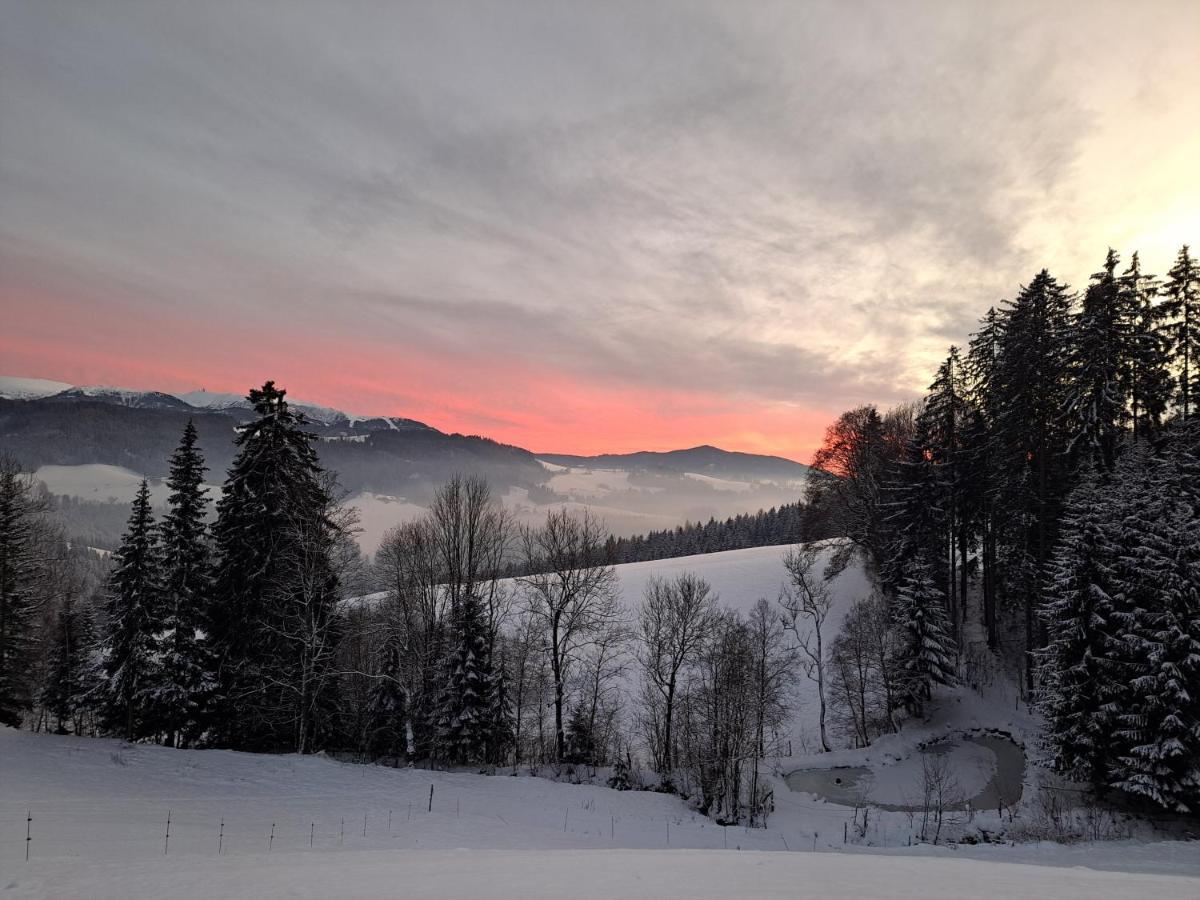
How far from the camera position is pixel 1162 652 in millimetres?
20172

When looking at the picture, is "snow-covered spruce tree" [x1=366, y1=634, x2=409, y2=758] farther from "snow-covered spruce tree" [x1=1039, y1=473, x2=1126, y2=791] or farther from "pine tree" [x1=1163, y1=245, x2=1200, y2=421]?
"pine tree" [x1=1163, y1=245, x2=1200, y2=421]

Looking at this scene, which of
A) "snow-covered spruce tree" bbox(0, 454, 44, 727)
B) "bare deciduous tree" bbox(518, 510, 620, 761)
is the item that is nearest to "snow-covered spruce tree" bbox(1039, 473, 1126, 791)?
"bare deciduous tree" bbox(518, 510, 620, 761)

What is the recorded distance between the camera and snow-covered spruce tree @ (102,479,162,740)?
27.5m

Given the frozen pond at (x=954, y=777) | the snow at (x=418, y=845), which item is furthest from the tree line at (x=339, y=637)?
the frozen pond at (x=954, y=777)

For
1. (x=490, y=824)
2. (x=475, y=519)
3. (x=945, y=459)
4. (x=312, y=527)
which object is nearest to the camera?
(x=490, y=824)

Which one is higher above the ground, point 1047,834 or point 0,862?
point 0,862

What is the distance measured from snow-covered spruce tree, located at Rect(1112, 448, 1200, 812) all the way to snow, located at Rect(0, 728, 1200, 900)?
2.93m

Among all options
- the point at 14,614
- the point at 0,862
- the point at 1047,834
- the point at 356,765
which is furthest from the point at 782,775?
the point at 14,614

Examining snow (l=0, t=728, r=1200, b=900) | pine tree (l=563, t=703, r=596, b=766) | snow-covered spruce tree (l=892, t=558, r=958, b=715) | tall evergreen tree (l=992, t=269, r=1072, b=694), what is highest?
tall evergreen tree (l=992, t=269, r=1072, b=694)

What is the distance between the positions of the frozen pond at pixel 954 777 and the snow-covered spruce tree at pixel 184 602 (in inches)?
1124

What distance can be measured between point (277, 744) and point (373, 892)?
2160 centimetres

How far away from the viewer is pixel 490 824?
756 inches

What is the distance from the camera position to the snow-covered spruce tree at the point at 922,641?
104 feet

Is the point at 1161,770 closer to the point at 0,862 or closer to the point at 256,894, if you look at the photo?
the point at 256,894
